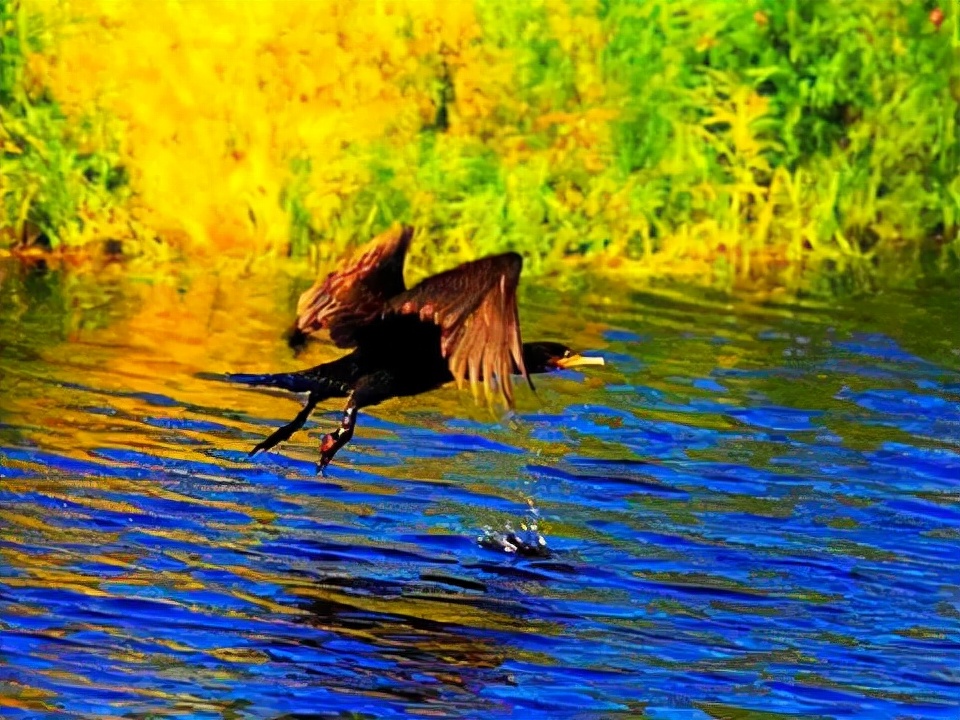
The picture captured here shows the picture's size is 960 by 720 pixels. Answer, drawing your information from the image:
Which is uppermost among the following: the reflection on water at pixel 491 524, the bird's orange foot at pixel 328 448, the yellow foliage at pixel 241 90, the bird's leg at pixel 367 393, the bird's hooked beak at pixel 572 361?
the yellow foliage at pixel 241 90

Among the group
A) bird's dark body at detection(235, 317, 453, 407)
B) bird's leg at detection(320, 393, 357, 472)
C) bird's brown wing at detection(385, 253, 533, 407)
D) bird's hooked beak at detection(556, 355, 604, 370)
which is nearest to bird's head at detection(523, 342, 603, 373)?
bird's hooked beak at detection(556, 355, 604, 370)

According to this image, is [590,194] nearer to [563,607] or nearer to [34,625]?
[563,607]

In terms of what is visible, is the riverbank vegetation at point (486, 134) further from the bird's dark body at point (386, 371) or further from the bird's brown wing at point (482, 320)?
the bird's brown wing at point (482, 320)

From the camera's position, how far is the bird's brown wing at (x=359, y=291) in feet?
26.4

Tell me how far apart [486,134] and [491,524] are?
5.05m

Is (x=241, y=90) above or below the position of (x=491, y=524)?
above

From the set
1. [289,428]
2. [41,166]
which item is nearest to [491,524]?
[289,428]

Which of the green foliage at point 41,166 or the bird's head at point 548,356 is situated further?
the green foliage at point 41,166

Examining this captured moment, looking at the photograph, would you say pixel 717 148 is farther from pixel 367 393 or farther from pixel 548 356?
pixel 367 393

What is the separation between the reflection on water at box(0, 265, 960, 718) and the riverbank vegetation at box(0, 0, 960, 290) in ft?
2.67

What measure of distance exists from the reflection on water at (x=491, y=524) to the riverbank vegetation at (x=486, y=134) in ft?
2.67

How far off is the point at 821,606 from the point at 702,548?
682 mm

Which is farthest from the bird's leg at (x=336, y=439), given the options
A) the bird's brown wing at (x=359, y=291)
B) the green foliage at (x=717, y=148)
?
the green foliage at (x=717, y=148)

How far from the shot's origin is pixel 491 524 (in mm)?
7699
